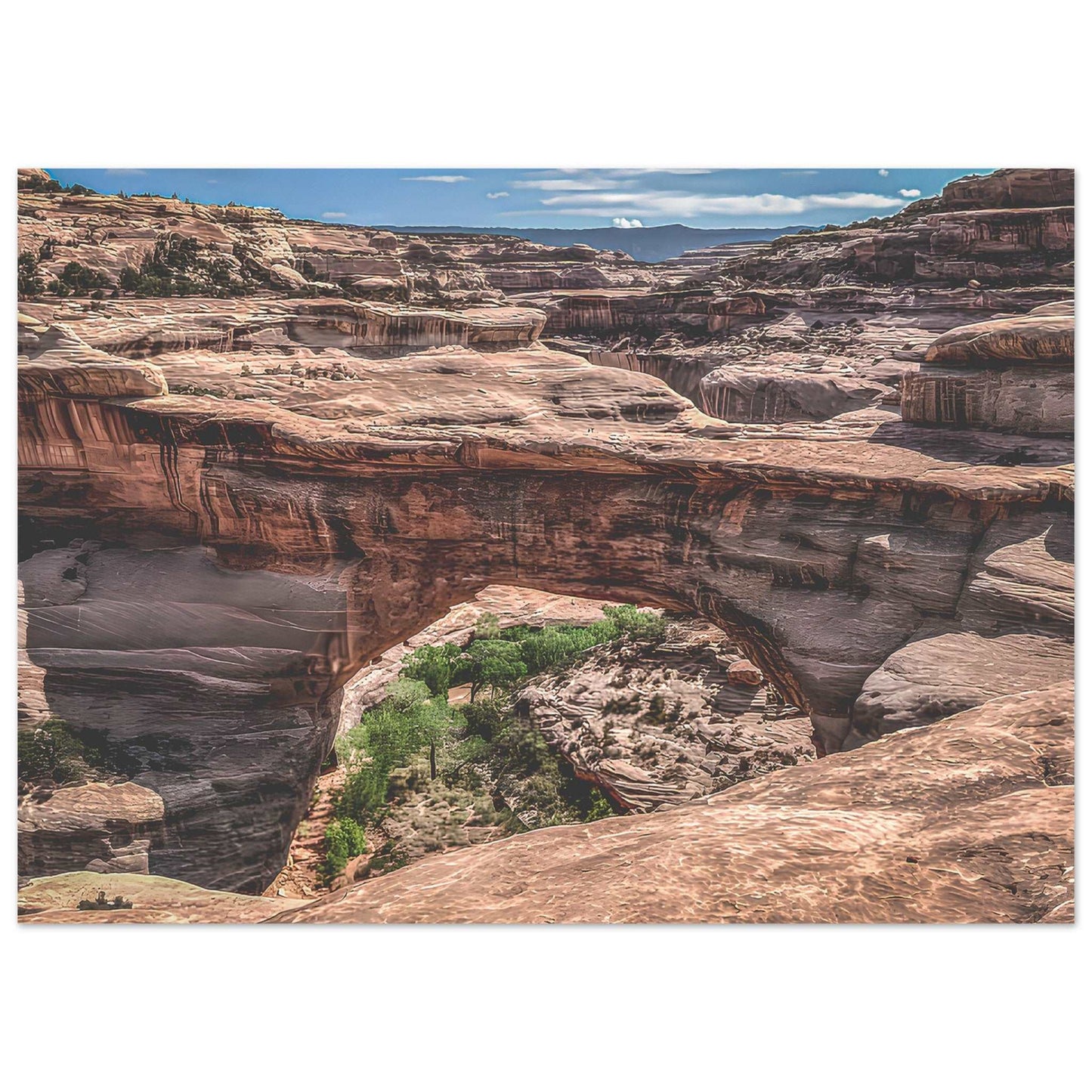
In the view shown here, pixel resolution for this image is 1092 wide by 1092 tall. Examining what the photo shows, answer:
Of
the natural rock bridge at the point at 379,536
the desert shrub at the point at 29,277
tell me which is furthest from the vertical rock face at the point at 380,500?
the desert shrub at the point at 29,277

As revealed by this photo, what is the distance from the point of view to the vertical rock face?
8461 millimetres

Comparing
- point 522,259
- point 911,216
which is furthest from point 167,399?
point 911,216

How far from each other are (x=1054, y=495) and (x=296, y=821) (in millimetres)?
8842

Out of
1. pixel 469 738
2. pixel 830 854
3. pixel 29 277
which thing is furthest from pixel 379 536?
pixel 830 854

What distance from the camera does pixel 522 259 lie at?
1091 centimetres

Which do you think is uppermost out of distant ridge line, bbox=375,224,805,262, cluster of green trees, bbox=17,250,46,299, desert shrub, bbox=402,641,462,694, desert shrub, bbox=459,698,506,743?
distant ridge line, bbox=375,224,805,262

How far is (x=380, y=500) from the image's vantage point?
9828mm

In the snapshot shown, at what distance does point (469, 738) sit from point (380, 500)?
17.4ft

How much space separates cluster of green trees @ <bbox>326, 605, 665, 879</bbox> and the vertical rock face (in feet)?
4.64

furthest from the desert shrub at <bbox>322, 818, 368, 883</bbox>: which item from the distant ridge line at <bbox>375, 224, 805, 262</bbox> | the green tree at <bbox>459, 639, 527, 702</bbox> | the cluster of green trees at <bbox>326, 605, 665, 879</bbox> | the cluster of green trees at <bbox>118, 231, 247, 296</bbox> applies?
the distant ridge line at <bbox>375, 224, 805, 262</bbox>

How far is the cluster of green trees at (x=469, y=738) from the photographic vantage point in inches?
452

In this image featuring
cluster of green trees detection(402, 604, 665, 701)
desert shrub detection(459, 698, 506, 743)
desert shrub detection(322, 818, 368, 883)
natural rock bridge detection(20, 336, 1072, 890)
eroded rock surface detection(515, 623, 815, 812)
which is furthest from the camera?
cluster of green trees detection(402, 604, 665, 701)

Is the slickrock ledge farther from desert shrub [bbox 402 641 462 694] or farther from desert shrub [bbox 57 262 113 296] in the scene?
desert shrub [bbox 402 641 462 694]

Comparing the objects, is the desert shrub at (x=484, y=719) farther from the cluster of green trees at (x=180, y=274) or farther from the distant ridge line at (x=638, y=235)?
the distant ridge line at (x=638, y=235)
